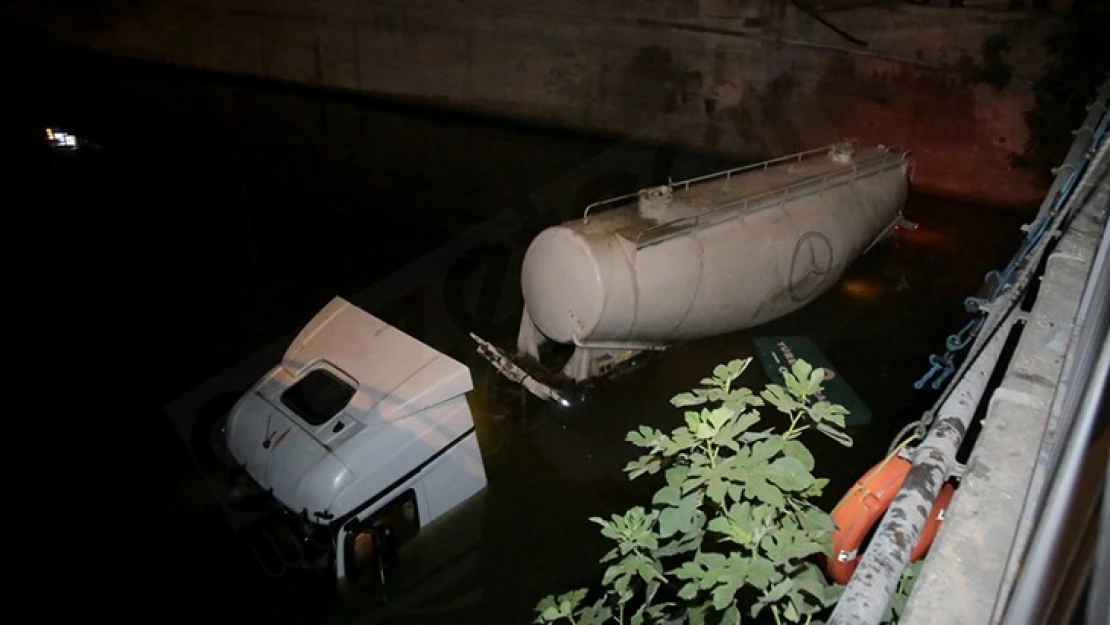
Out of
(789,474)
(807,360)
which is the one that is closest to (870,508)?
(789,474)

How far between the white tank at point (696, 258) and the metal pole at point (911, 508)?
17.3ft

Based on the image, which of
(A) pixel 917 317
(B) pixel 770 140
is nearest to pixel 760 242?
(A) pixel 917 317

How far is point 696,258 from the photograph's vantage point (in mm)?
8469

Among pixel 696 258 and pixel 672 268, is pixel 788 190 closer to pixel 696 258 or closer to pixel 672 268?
pixel 696 258

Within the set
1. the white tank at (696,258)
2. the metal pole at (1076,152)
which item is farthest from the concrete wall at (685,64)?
the metal pole at (1076,152)

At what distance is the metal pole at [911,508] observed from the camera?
5.66 feet

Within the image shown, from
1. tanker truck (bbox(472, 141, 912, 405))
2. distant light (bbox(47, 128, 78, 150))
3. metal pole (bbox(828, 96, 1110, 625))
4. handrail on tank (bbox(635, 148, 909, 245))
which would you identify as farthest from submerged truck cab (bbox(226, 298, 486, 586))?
distant light (bbox(47, 128, 78, 150))

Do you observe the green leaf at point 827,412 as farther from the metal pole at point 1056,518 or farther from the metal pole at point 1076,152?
the metal pole at point 1076,152

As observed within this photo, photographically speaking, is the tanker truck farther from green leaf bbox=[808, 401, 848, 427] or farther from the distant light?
the distant light

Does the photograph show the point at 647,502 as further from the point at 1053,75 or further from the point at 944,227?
the point at 1053,75

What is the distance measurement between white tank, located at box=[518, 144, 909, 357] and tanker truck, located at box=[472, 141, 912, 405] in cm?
2

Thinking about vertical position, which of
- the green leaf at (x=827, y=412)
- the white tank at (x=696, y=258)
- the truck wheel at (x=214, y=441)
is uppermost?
the green leaf at (x=827, y=412)

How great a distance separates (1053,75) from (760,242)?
10.0 meters

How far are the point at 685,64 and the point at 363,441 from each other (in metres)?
14.5
